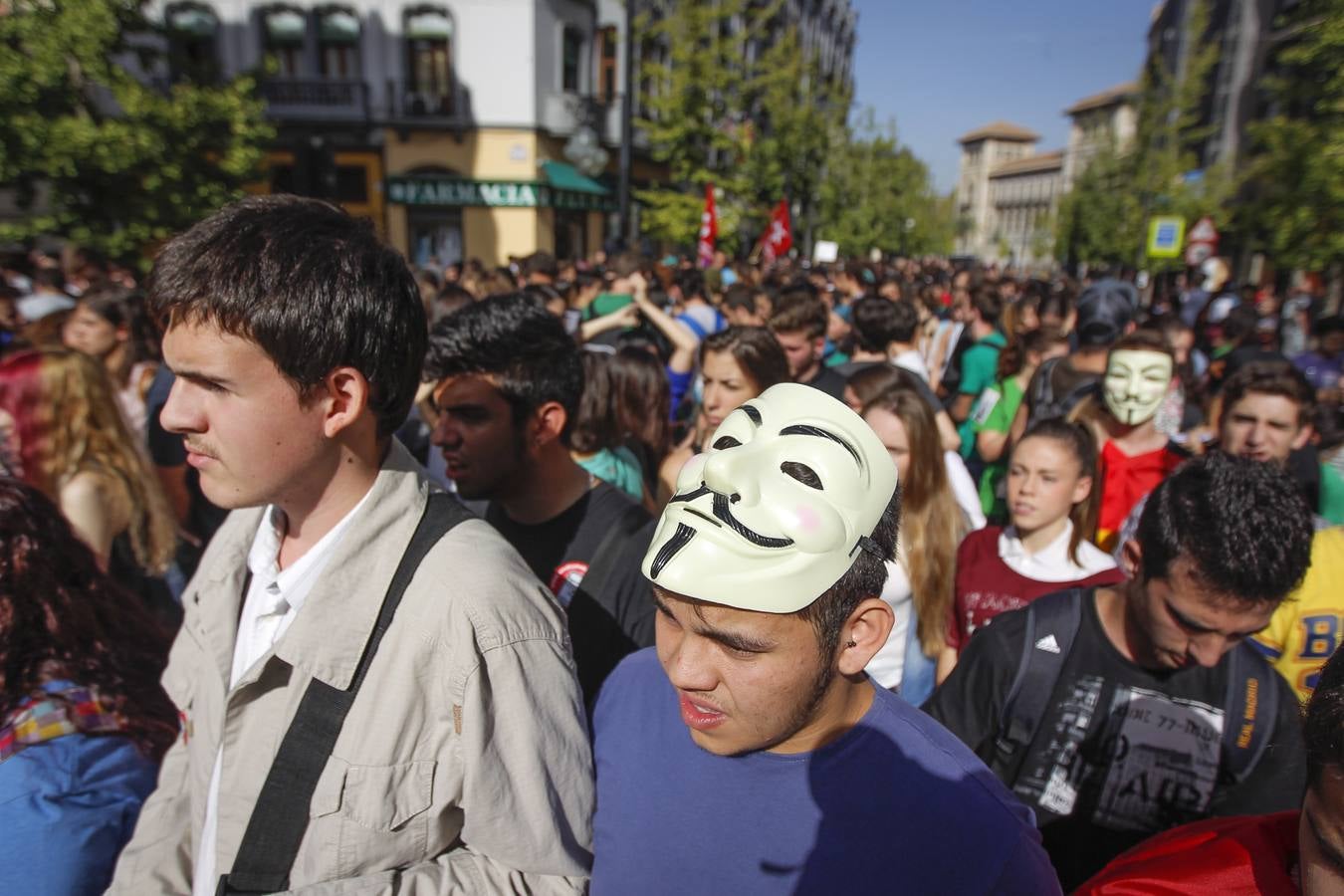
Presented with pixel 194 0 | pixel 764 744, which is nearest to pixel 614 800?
pixel 764 744

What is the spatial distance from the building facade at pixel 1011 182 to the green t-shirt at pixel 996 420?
209 ft

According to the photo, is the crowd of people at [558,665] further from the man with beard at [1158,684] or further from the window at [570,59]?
the window at [570,59]

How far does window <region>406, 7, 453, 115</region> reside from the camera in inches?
817

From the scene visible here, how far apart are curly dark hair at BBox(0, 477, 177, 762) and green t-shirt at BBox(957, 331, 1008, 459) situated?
515cm

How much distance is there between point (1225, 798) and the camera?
187 centimetres

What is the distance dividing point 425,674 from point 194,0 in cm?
2508

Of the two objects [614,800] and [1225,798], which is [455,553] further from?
[1225,798]

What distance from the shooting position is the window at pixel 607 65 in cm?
2314

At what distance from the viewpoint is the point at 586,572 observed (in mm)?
2135

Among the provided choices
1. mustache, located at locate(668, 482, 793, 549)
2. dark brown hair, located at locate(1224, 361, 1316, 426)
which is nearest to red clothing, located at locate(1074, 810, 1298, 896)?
mustache, located at locate(668, 482, 793, 549)

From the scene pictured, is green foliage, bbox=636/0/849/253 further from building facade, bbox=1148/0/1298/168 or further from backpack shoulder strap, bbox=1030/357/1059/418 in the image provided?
building facade, bbox=1148/0/1298/168

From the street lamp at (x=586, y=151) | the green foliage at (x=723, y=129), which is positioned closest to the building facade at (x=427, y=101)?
the green foliage at (x=723, y=129)

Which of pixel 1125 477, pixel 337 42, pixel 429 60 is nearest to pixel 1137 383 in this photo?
pixel 1125 477

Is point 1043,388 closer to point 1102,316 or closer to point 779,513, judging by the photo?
point 1102,316
